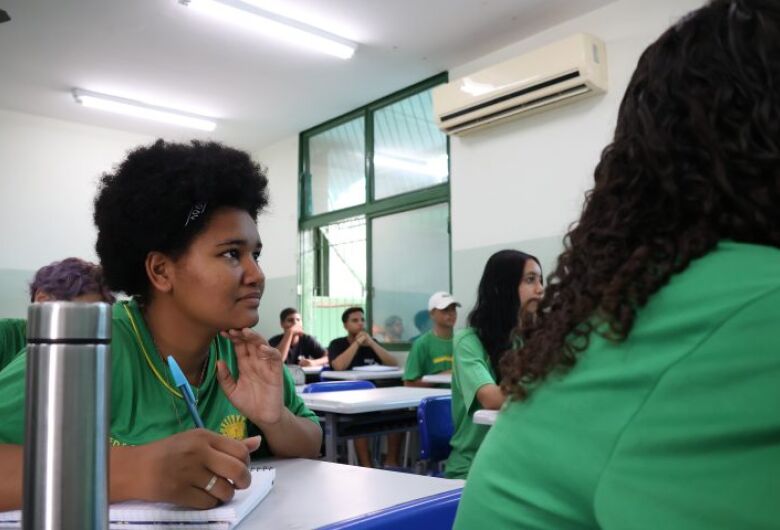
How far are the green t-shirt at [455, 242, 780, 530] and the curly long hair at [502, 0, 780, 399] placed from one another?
3cm

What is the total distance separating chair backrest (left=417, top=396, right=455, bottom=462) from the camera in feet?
8.27

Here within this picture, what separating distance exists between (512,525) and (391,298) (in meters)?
5.47

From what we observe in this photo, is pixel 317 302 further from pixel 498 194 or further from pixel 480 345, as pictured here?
pixel 480 345

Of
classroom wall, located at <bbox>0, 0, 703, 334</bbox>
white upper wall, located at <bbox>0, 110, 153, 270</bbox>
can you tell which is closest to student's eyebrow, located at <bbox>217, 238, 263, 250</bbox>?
classroom wall, located at <bbox>0, 0, 703, 334</bbox>

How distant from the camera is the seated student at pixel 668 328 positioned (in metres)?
0.47

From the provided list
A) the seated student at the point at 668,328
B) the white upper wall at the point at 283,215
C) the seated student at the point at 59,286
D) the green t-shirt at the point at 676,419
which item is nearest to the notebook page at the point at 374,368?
the white upper wall at the point at 283,215

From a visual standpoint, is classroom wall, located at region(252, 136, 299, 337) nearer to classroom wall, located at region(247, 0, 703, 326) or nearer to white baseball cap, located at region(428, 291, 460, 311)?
classroom wall, located at region(247, 0, 703, 326)

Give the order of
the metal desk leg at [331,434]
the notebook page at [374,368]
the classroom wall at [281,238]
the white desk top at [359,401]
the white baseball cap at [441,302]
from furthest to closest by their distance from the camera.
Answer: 1. the classroom wall at [281,238]
2. the notebook page at [374,368]
3. the white baseball cap at [441,302]
4. the metal desk leg at [331,434]
5. the white desk top at [359,401]

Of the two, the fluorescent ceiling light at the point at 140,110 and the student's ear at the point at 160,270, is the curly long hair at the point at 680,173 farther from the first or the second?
the fluorescent ceiling light at the point at 140,110

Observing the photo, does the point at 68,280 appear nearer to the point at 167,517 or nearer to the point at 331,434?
the point at 167,517

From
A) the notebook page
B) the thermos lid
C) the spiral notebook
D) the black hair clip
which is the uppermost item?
the black hair clip

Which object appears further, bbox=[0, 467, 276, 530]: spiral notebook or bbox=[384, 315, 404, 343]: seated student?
bbox=[384, 315, 404, 343]: seated student

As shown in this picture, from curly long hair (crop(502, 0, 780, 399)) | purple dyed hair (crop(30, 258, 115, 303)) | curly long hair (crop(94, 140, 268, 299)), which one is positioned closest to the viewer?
curly long hair (crop(502, 0, 780, 399))

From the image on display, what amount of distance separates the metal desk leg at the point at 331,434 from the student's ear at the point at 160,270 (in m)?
1.75
